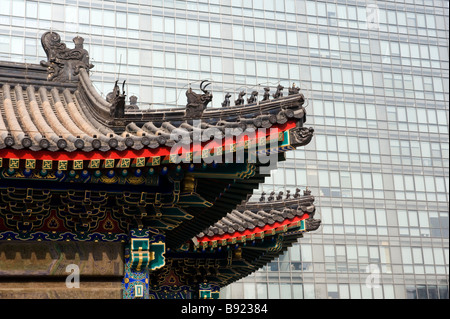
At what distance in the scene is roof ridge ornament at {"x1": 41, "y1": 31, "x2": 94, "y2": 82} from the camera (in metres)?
15.6

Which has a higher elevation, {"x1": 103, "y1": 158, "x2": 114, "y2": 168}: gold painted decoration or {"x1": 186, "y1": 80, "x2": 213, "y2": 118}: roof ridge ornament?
{"x1": 186, "y1": 80, "x2": 213, "y2": 118}: roof ridge ornament

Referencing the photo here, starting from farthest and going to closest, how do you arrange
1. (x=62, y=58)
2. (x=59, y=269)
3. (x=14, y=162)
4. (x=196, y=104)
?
(x=62, y=58)
(x=196, y=104)
(x=59, y=269)
(x=14, y=162)

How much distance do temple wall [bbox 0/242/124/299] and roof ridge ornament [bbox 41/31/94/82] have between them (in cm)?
470

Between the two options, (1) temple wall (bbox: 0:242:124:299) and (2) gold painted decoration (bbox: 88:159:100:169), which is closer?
(2) gold painted decoration (bbox: 88:159:100:169)

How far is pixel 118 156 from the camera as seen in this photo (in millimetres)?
11219

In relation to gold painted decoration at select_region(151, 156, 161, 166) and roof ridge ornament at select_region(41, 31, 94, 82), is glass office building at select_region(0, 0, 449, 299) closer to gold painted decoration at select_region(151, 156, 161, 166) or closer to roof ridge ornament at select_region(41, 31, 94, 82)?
roof ridge ornament at select_region(41, 31, 94, 82)

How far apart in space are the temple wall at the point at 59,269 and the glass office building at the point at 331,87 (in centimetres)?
4217

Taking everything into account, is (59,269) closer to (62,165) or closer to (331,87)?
(62,165)

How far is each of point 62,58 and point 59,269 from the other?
5577 mm

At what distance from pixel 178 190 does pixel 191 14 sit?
5045 cm

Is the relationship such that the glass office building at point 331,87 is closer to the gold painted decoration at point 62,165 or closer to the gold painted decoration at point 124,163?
the gold painted decoration at point 124,163

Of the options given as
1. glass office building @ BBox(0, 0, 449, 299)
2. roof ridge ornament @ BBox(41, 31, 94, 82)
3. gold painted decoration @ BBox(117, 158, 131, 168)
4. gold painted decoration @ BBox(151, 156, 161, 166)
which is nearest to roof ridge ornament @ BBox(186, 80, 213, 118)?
gold painted decoration @ BBox(151, 156, 161, 166)

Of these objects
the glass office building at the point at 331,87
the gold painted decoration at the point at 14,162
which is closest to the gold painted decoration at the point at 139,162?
the gold painted decoration at the point at 14,162

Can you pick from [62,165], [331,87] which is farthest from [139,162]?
[331,87]
